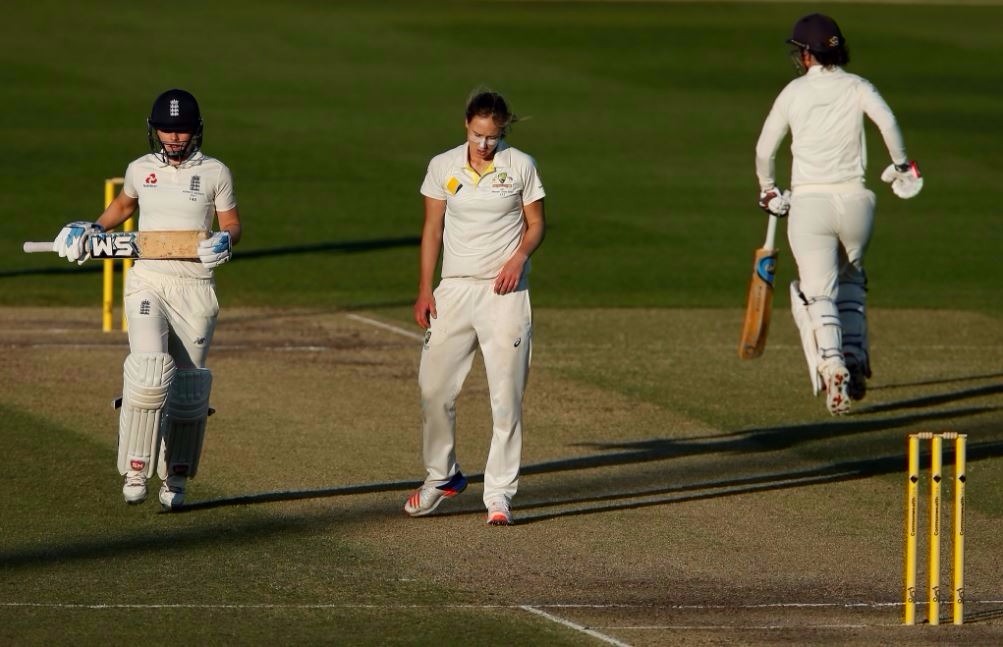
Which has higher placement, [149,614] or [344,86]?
[344,86]

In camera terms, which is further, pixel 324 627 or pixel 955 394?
pixel 955 394

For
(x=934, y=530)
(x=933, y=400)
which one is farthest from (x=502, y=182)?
(x=933, y=400)

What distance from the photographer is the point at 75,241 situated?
31.8ft

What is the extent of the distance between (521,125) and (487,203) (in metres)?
→ 22.9

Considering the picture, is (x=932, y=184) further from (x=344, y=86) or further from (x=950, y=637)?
(x=950, y=637)

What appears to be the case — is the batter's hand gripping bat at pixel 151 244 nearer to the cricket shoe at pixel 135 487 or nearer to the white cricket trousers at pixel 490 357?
the cricket shoe at pixel 135 487

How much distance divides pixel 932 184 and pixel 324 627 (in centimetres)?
2156

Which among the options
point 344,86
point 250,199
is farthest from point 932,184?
point 344,86

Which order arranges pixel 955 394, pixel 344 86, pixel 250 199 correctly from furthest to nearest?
pixel 344 86 < pixel 250 199 < pixel 955 394

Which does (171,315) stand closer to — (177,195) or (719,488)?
(177,195)

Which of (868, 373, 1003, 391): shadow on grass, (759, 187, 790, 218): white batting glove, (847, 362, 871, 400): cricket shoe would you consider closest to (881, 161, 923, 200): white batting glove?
(759, 187, 790, 218): white batting glove

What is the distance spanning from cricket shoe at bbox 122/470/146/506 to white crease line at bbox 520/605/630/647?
247 cm

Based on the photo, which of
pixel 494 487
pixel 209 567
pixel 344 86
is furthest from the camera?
pixel 344 86

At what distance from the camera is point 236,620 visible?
8.01m
